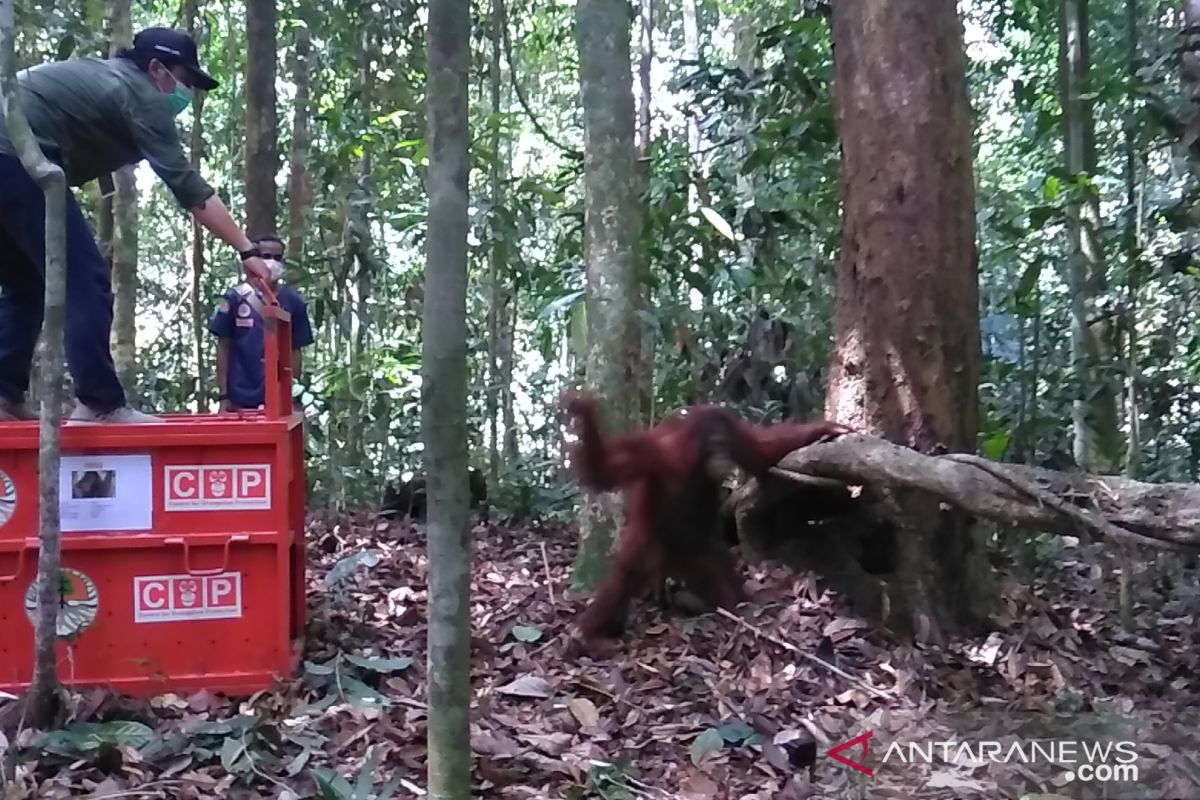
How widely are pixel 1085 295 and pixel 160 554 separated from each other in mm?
5039

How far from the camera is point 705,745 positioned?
313cm

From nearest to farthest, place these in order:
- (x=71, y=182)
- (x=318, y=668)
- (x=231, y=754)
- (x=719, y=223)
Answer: (x=231, y=754), (x=318, y=668), (x=71, y=182), (x=719, y=223)

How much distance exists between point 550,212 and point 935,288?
470 centimetres

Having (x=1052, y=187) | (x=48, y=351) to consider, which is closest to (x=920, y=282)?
(x=1052, y=187)

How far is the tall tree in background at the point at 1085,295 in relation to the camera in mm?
5605

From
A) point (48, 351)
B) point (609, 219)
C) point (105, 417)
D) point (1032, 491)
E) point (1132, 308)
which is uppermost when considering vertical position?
point (609, 219)

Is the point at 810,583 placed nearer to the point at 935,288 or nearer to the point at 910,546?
the point at 910,546

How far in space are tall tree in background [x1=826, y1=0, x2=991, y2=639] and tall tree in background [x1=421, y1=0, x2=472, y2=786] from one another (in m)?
2.34

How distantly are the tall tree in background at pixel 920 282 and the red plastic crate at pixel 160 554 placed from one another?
7.06 ft

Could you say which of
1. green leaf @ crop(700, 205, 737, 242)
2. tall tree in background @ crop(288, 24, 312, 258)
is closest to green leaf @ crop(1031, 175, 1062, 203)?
green leaf @ crop(700, 205, 737, 242)

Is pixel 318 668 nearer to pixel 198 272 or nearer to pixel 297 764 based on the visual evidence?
pixel 297 764

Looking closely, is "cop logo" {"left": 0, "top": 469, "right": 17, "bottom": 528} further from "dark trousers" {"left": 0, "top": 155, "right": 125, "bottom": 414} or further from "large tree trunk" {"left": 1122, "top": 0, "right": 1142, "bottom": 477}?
"large tree trunk" {"left": 1122, "top": 0, "right": 1142, "bottom": 477}

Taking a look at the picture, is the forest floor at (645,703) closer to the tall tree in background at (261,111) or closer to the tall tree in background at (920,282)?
the tall tree in background at (920,282)

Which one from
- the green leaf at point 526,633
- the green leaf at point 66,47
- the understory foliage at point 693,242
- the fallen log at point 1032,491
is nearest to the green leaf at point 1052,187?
the understory foliage at point 693,242
